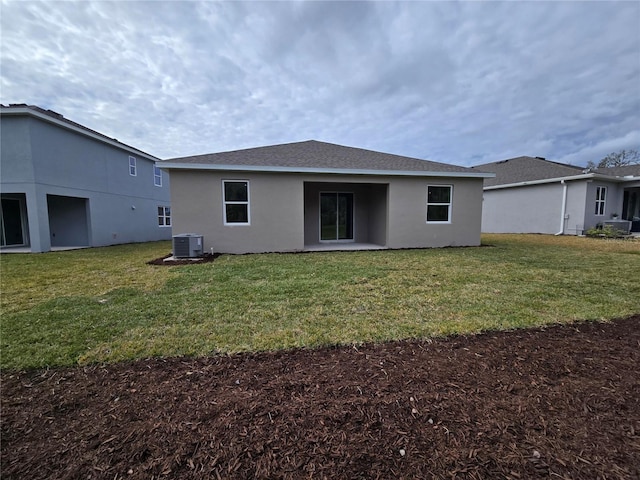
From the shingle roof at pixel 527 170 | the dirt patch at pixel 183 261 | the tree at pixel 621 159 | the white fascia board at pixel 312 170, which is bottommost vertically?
the dirt patch at pixel 183 261

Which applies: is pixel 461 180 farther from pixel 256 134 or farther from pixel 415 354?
pixel 256 134

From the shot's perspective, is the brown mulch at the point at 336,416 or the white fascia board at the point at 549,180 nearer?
the brown mulch at the point at 336,416

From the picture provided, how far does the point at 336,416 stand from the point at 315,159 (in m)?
9.45

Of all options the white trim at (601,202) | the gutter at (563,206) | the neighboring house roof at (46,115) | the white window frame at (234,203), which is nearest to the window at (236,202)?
the white window frame at (234,203)

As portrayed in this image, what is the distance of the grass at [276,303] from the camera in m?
3.10

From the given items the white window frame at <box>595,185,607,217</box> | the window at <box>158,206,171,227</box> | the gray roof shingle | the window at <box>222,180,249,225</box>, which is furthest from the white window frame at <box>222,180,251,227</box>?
the white window frame at <box>595,185,607,217</box>

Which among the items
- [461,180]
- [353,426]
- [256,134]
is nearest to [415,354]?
[353,426]

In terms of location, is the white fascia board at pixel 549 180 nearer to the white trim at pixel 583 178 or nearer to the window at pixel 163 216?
the white trim at pixel 583 178

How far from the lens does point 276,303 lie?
4.37 meters

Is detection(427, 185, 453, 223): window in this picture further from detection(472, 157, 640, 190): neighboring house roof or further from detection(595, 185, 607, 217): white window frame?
detection(595, 185, 607, 217): white window frame

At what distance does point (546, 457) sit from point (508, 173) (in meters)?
22.6

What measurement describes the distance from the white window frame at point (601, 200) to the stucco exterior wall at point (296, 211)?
32.9 feet

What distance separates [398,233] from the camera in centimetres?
1070

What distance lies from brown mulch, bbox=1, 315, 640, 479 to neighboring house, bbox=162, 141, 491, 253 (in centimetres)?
717
